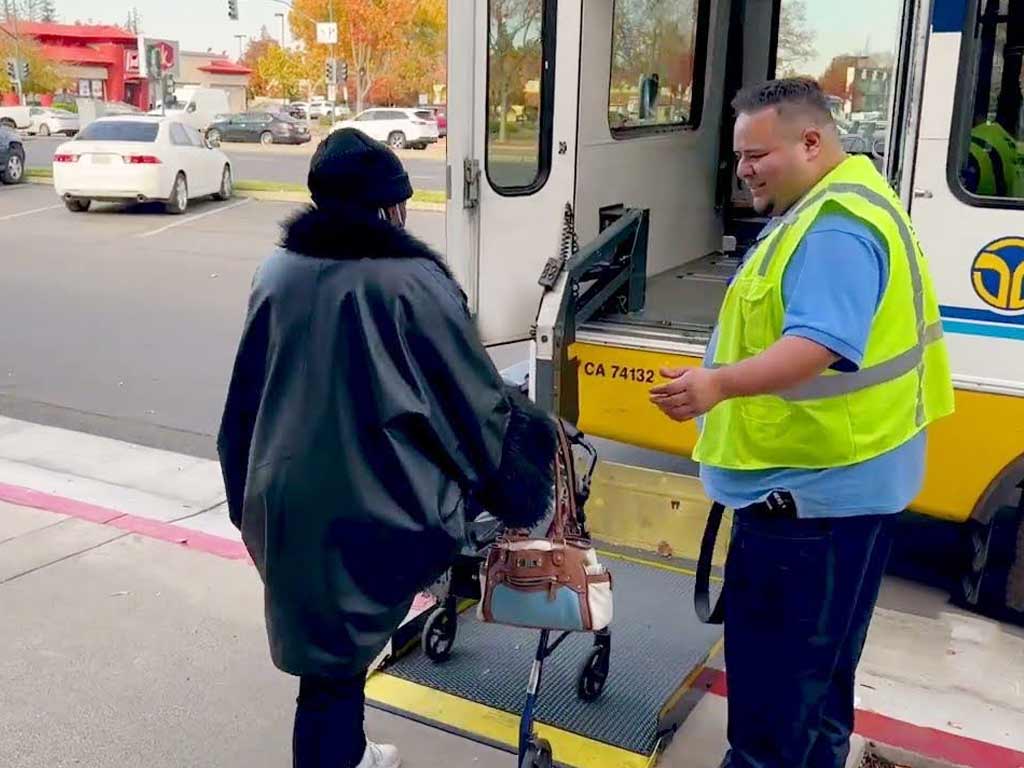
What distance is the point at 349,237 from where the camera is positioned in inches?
97.2

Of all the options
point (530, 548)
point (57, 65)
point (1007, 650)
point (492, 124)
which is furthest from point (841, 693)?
point (57, 65)

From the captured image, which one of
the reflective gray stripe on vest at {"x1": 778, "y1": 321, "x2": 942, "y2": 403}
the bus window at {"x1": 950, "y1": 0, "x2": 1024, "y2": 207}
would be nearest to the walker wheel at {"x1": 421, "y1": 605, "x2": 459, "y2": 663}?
the reflective gray stripe on vest at {"x1": 778, "y1": 321, "x2": 942, "y2": 403}

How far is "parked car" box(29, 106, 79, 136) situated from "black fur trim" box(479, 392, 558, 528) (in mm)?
48825

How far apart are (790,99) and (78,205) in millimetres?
16327

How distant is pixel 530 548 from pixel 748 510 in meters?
0.54

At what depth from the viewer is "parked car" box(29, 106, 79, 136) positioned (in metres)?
46.6

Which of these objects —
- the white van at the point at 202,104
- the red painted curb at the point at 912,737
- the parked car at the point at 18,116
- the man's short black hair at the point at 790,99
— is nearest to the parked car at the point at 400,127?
the white van at the point at 202,104

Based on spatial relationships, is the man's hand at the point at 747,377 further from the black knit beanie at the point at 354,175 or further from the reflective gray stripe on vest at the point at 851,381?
the black knit beanie at the point at 354,175

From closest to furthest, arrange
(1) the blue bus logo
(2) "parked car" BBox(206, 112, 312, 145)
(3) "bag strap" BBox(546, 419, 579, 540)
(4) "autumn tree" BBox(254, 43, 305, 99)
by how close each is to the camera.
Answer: (3) "bag strap" BBox(546, 419, 579, 540)
(1) the blue bus logo
(2) "parked car" BBox(206, 112, 312, 145)
(4) "autumn tree" BBox(254, 43, 305, 99)

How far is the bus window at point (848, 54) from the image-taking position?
688 cm

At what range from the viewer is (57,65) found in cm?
7206

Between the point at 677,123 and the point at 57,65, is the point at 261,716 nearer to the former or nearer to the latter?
the point at 677,123

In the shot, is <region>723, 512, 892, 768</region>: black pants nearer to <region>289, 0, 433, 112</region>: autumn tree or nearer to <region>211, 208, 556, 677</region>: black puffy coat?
Result: <region>211, 208, 556, 677</region>: black puffy coat

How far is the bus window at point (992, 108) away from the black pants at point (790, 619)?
181 centimetres
